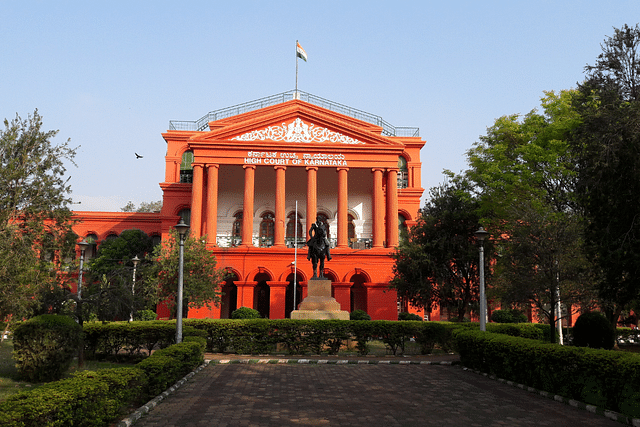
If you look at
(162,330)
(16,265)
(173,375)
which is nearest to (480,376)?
(173,375)

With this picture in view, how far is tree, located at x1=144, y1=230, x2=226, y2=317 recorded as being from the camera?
88.8ft

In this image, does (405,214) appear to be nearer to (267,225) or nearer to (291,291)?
(267,225)

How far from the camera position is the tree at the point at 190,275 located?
27.1m

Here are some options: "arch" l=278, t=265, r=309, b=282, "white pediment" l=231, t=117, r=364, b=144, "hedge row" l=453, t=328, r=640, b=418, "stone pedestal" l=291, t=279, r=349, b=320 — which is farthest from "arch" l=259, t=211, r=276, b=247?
"hedge row" l=453, t=328, r=640, b=418

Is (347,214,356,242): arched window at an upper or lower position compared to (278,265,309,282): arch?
upper

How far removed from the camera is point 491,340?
1355 cm

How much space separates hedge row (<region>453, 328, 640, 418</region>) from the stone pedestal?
7.44 m

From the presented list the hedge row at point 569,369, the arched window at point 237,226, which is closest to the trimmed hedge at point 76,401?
the hedge row at point 569,369

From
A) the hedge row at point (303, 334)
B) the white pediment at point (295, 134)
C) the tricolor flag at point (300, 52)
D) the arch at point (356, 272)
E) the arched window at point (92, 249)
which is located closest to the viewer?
the hedge row at point (303, 334)

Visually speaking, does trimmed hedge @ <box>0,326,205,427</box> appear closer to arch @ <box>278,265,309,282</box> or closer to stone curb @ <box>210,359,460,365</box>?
stone curb @ <box>210,359,460,365</box>

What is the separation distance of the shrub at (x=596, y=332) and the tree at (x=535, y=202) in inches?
73.2

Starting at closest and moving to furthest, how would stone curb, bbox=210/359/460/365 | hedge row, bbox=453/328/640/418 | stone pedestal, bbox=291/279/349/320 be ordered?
hedge row, bbox=453/328/640/418
stone curb, bbox=210/359/460/365
stone pedestal, bbox=291/279/349/320

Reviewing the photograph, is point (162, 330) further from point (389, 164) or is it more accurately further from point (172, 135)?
point (172, 135)

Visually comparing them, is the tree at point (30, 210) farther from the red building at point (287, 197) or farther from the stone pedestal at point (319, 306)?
the red building at point (287, 197)
